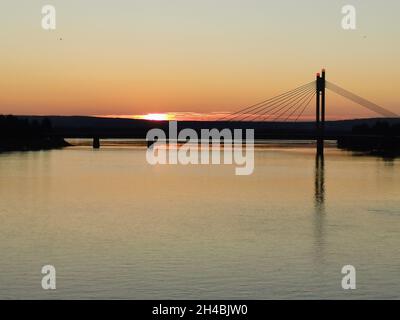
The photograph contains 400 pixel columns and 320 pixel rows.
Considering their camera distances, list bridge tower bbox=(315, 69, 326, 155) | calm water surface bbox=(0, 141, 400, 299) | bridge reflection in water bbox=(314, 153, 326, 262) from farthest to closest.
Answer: bridge tower bbox=(315, 69, 326, 155) < bridge reflection in water bbox=(314, 153, 326, 262) < calm water surface bbox=(0, 141, 400, 299)

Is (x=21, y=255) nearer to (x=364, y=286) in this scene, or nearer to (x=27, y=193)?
(x=364, y=286)

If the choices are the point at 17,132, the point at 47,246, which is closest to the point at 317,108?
the point at 17,132

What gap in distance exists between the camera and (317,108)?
8525cm

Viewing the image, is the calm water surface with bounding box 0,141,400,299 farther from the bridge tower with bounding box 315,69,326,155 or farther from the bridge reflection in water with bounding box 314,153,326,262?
the bridge tower with bounding box 315,69,326,155

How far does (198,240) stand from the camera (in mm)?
21891

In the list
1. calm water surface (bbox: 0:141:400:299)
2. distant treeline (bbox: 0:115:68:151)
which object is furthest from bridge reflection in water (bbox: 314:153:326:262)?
distant treeline (bbox: 0:115:68:151)

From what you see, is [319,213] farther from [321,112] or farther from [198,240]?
[321,112]

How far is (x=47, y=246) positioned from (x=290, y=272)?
256 inches

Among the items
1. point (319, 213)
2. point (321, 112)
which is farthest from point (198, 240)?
point (321, 112)

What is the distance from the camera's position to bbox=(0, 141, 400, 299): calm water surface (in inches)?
616

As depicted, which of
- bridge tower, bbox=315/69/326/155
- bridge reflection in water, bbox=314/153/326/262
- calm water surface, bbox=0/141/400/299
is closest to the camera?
calm water surface, bbox=0/141/400/299

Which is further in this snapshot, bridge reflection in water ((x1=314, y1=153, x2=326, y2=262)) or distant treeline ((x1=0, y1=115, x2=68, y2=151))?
distant treeline ((x1=0, y1=115, x2=68, y2=151))

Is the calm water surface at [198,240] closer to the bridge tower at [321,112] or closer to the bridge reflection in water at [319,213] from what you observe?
the bridge reflection in water at [319,213]

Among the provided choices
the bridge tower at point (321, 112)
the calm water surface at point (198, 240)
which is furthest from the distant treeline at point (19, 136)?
the calm water surface at point (198, 240)
